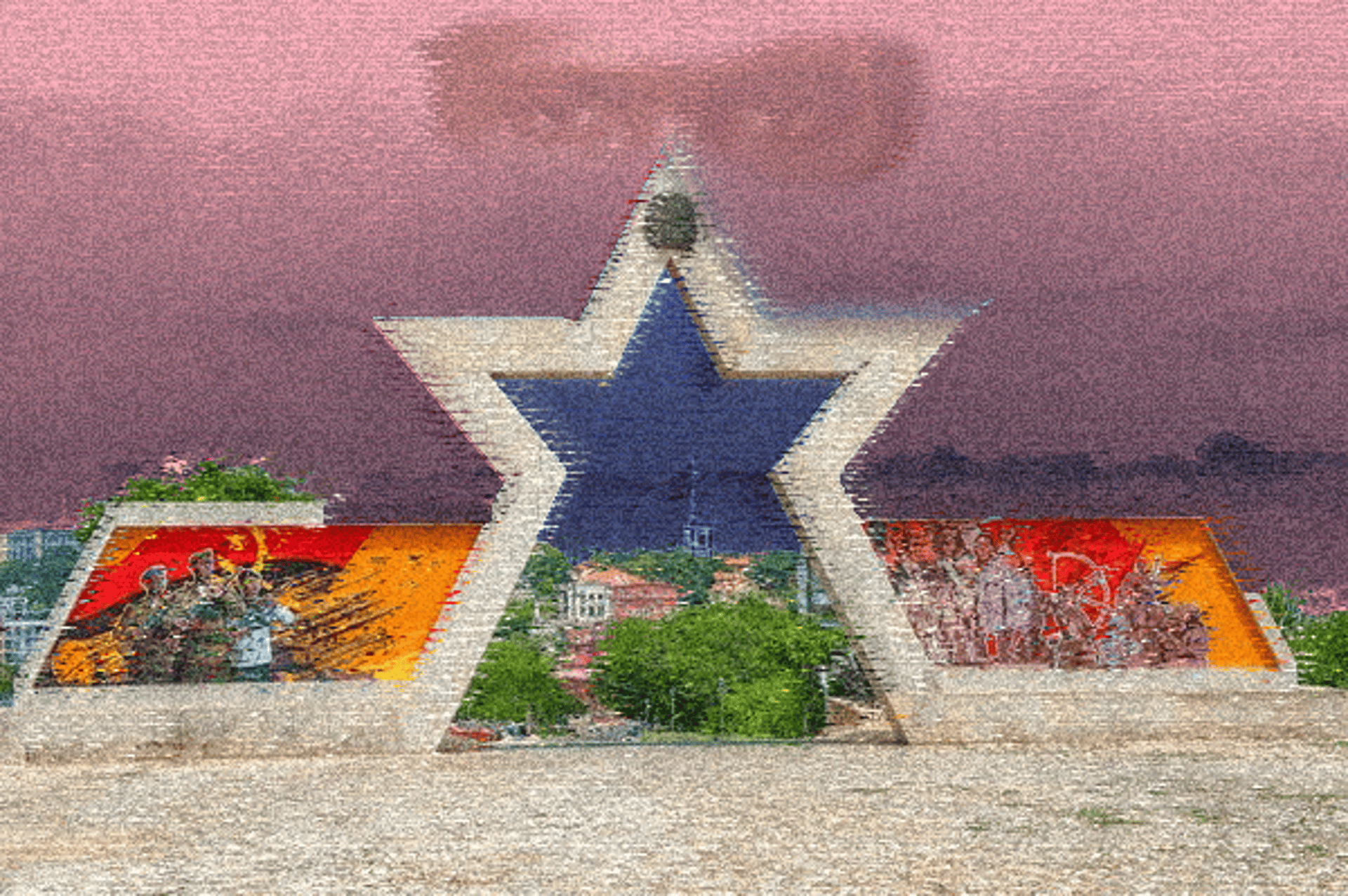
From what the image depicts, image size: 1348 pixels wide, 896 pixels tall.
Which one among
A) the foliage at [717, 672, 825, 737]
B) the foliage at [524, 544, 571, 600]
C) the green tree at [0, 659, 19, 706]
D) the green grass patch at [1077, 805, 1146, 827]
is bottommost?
the green grass patch at [1077, 805, 1146, 827]

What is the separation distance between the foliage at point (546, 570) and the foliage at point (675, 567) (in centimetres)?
27

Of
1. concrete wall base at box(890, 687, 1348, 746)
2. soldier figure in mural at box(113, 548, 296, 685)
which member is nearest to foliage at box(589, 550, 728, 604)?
concrete wall base at box(890, 687, 1348, 746)

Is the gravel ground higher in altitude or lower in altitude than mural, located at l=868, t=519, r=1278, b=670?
lower

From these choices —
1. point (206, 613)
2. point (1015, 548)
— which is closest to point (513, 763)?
point (206, 613)

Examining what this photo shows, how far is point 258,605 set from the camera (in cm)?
1139

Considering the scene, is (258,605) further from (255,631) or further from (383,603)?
(383,603)

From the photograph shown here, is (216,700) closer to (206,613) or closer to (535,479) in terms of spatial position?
(206,613)

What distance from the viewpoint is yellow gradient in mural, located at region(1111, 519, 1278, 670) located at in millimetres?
11508

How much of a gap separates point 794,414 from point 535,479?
2.27 meters

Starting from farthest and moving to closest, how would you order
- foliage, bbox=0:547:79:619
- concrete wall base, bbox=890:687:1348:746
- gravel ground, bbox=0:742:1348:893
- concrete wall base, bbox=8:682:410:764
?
foliage, bbox=0:547:79:619 < concrete wall base, bbox=890:687:1348:746 < concrete wall base, bbox=8:682:410:764 < gravel ground, bbox=0:742:1348:893

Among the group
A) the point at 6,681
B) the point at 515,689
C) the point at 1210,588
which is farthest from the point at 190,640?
the point at 1210,588

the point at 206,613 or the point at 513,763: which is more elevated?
the point at 206,613

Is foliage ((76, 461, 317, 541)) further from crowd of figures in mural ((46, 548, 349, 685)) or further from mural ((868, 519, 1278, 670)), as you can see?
Result: mural ((868, 519, 1278, 670))

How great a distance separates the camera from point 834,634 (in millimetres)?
11703
